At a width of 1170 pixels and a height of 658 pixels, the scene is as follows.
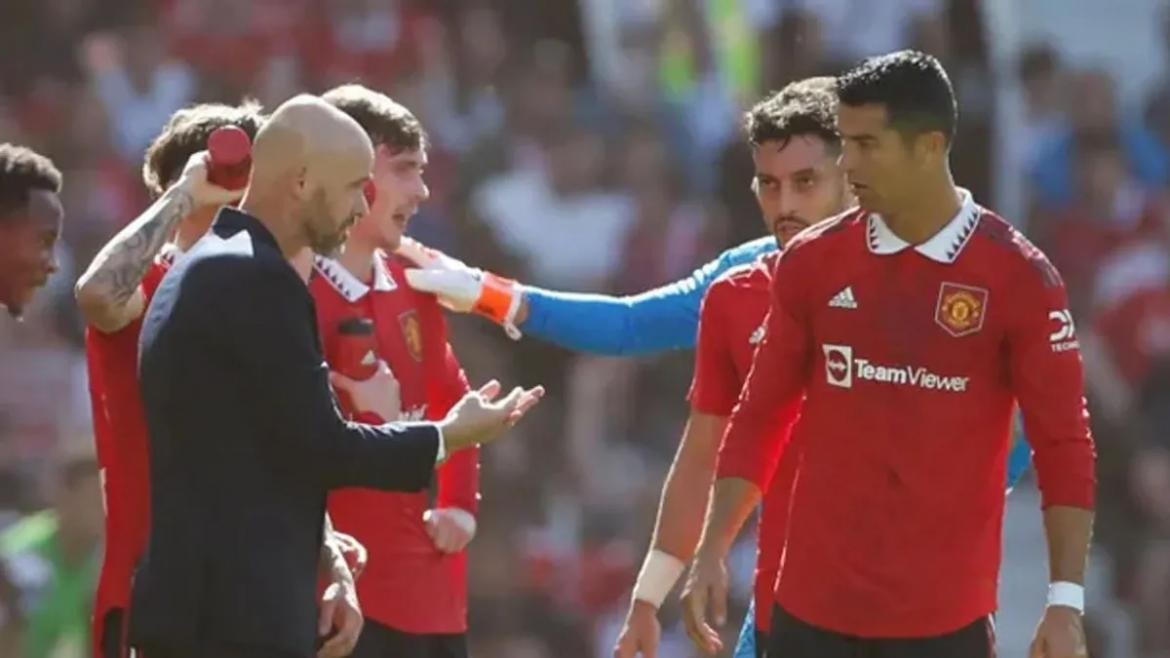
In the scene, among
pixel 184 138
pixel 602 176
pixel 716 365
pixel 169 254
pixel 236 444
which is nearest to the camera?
pixel 236 444

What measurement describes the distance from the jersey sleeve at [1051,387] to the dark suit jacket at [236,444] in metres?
1.46

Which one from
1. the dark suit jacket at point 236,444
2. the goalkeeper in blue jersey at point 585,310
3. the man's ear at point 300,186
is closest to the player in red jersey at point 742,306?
the goalkeeper in blue jersey at point 585,310

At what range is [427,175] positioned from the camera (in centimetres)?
1321

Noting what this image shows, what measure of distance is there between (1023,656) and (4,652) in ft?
18.7

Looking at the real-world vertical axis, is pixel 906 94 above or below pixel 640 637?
above

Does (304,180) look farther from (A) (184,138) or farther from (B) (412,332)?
(B) (412,332)

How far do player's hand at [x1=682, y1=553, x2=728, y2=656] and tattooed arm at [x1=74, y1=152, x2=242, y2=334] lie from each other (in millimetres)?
1398

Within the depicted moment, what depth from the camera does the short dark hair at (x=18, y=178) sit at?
6469 mm

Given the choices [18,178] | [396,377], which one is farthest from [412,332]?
[18,178]

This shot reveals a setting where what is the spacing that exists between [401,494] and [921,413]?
5.57 ft

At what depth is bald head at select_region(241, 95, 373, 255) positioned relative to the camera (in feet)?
17.3

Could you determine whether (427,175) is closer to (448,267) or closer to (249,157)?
(448,267)

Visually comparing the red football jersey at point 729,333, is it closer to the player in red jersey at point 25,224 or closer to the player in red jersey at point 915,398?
the player in red jersey at point 915,398

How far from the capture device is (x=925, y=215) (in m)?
5.72
